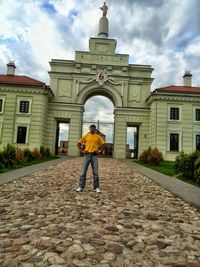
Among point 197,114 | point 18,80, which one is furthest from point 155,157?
point 18,80

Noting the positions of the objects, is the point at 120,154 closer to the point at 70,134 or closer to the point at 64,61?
the point at 70,134

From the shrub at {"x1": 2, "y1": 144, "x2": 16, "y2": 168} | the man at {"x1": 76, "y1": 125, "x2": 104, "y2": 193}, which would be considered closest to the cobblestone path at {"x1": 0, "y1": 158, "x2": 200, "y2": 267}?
the man at {"x1": 76, "y1": 125, "x2": 104, "y2": 193}

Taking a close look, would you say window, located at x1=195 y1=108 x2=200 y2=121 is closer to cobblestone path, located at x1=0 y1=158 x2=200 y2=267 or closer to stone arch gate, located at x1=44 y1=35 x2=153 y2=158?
stone arch gate, located at x1=44 y1=35 x2=153 y2=158

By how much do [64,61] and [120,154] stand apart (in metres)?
14.3

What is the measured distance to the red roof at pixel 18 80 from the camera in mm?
29797

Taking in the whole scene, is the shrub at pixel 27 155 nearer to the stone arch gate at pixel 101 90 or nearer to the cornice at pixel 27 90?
the stone arch gate at pixel 101 90

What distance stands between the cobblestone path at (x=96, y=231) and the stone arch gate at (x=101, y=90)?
2520 centimetres

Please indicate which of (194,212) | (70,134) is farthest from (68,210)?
(70,134)

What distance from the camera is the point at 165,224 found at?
15.0ft

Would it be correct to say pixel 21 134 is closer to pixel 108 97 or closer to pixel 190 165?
pixel 108 97

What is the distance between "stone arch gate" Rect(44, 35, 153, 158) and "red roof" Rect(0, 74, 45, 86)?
272 cm

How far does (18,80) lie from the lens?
31.5 m

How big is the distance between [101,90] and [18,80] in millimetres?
10650

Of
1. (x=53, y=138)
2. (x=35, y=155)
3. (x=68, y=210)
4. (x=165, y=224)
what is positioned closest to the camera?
(x=165, y=224)
